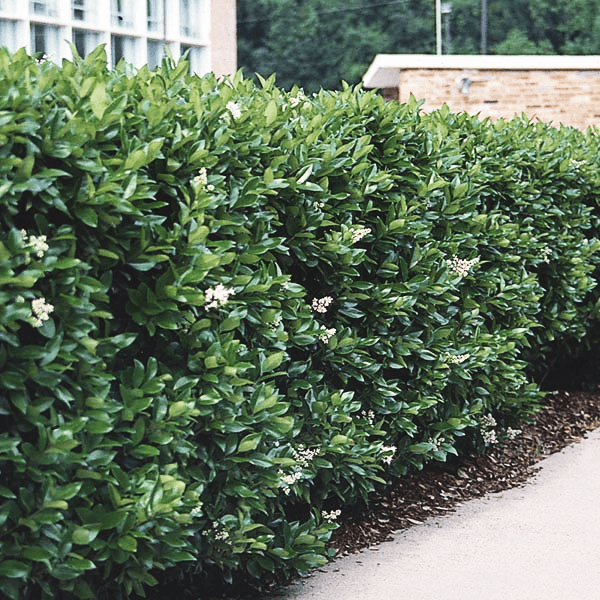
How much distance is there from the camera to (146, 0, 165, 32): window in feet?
34.1

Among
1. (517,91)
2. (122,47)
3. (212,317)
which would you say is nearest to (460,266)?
(212,317)

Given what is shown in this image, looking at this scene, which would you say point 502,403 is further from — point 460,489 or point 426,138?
point 426,138

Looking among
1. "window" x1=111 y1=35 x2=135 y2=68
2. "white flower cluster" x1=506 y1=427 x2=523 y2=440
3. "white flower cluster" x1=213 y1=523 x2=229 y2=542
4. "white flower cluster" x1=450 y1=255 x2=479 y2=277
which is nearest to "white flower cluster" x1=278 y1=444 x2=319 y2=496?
"white flower cluster" x1=213 y1=523 x2=229 y2=542

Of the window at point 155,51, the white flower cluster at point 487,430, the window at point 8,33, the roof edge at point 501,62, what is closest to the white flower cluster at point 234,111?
the white flower cluster at point 487,430

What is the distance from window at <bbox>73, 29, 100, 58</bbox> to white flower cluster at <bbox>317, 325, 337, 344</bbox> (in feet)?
20.8

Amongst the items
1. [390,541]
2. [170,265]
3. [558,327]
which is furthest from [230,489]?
[558,327]

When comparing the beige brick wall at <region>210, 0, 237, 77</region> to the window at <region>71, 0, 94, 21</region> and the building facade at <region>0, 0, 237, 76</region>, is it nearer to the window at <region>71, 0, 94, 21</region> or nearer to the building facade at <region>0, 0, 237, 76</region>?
the building facade at <region>0, 0, 237, 76</region>

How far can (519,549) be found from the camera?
15.3 ft

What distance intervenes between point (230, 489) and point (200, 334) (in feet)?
1.97

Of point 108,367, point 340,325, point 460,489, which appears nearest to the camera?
point 108,367

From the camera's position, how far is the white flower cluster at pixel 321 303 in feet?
13.9

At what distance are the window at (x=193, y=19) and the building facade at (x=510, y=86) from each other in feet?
19.6

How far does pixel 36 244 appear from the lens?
2.86 metres

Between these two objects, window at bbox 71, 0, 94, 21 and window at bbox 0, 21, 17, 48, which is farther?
window at bbox 71, 0, 94, 21
